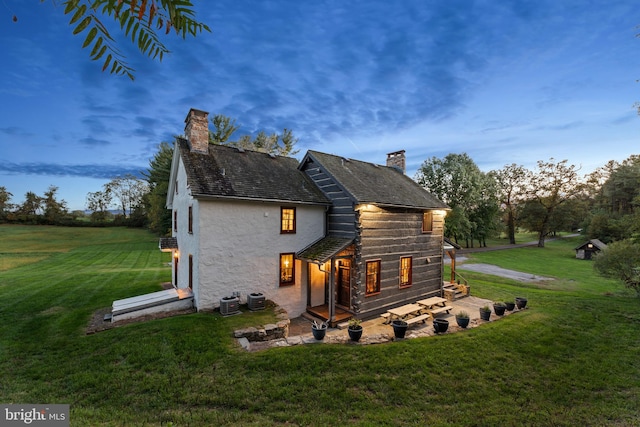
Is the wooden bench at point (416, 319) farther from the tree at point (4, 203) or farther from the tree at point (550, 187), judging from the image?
the tree at point (4, 203)

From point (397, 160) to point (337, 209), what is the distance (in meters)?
8.61

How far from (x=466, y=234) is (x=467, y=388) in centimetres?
3570

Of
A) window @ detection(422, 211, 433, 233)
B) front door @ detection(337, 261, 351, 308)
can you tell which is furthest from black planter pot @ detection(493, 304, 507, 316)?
front door @ detection(337, 261, 351, 308)

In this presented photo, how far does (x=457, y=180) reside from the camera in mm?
34844

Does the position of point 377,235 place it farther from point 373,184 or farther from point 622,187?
point 622,187

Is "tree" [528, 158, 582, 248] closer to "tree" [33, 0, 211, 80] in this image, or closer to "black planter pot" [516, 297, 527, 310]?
"black planter pot" [516, 297, 527, 310]

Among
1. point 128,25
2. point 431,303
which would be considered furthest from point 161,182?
point 128,25

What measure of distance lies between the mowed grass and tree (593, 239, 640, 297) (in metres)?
5.98

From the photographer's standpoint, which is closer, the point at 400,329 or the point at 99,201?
the point at 400,329

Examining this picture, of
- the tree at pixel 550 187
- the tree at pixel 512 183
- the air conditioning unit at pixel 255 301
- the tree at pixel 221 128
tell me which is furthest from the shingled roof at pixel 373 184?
the tree at pixel 550 187

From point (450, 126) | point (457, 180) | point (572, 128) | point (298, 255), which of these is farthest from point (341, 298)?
point (457, 180)

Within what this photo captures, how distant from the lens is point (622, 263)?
14.6 metres

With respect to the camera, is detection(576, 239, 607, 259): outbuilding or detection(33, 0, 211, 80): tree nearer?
detection(33, 0, 211, 80): tree

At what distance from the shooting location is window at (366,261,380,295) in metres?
11.3
